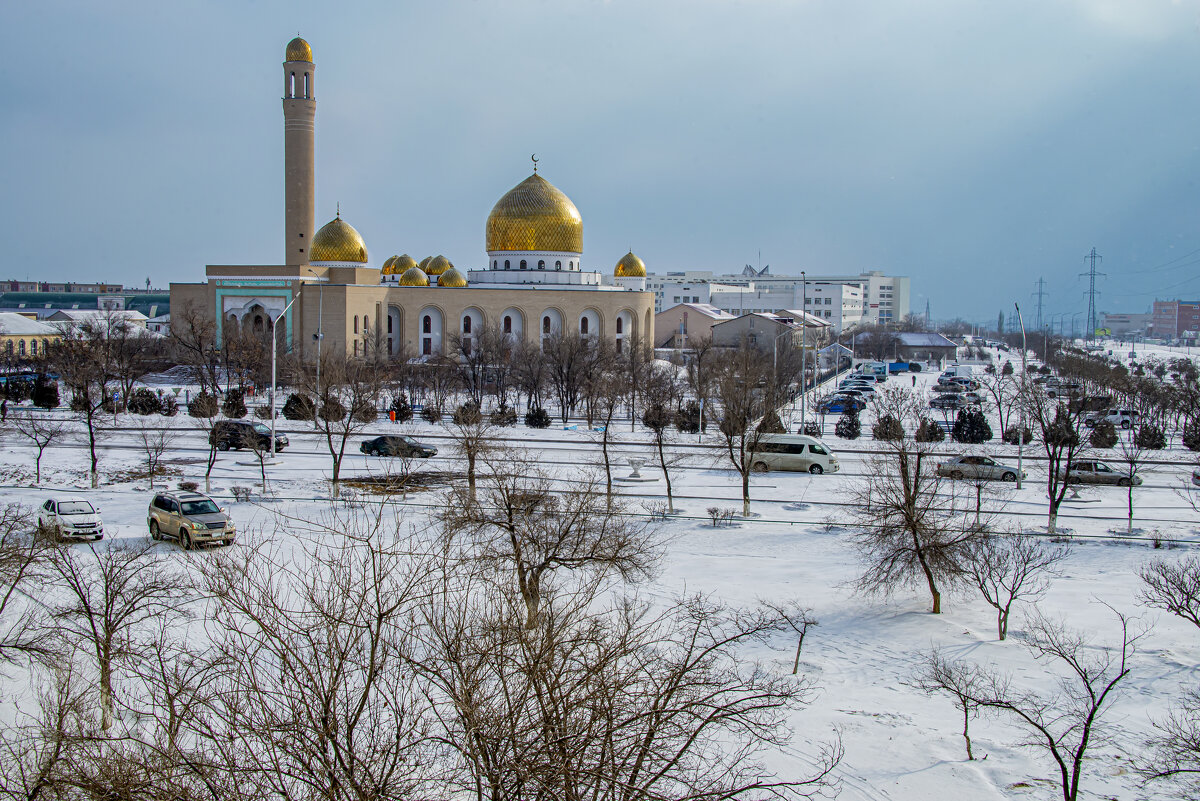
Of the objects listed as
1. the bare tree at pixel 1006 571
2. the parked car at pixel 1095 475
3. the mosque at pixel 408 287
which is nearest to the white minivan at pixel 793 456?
the parked car at pixel 1095 475

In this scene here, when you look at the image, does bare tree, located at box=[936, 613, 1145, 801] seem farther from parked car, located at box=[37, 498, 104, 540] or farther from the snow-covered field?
parked car, located at box=[37, 498, 104, 540]

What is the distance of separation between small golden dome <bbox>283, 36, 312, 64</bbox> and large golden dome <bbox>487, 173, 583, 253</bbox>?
13471mm

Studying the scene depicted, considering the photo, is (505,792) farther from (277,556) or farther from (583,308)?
(583,308)

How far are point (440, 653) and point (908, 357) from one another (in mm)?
75314

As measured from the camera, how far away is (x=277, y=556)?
1673 centimetres

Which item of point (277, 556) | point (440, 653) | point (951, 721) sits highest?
point (440, 653)

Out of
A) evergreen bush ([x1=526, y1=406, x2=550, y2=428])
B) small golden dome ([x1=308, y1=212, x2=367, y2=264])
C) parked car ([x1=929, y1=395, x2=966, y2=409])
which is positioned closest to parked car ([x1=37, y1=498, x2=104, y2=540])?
evergreen bush ([x1=526, y1=406, x2=550, y2=428])

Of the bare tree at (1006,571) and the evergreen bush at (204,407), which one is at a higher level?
the evergreen bush at (204,407)

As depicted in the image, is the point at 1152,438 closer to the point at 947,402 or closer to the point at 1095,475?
the point at 1095,475

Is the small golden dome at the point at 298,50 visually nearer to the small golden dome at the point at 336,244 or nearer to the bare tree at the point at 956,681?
the small golden dome at the point at 336,244

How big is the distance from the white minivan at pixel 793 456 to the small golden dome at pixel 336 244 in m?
35.3

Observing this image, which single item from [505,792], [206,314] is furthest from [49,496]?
[206,314]

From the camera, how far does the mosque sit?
5188 cm

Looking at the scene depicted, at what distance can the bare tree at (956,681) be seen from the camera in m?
10.4
